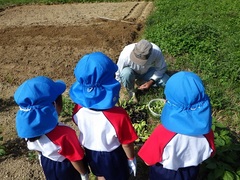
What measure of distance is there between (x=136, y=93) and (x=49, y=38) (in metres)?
3.08

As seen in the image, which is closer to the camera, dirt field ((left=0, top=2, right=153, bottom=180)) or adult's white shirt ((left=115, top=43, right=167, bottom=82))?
dirt field ((left=0, top=2, right=153, bottom=180))

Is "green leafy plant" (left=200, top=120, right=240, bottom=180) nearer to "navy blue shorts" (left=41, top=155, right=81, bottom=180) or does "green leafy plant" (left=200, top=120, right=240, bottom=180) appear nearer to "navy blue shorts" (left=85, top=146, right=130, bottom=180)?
"navy blue shorts" (left=85, top=146, right=130, bottom=180)

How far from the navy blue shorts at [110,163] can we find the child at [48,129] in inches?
4.4

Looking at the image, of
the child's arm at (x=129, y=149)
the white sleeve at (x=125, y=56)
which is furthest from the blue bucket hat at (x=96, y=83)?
the white sleeve at (x=125, y=56)

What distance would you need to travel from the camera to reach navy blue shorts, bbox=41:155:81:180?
257cm

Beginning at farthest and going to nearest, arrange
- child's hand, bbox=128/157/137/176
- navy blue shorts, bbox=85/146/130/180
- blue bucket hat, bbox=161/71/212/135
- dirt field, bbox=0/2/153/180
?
1. dirt field, bbox=0/2/153/180
2. child's hand, bbox=128/157/137/176
3. navy blue shorts, bbox=85/146/130/180
4. blue bucket hat, bbox=161/71/212/135

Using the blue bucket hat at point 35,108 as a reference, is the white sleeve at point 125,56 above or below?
below

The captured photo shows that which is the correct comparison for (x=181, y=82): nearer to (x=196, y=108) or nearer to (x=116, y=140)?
(x=196, y=108)

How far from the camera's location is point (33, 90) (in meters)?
2.17

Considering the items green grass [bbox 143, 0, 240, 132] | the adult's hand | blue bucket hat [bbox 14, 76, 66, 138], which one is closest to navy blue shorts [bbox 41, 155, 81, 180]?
blue bucket hat [bbox 14, 76, 66, 138]

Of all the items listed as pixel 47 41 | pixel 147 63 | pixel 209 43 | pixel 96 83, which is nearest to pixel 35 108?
pixel 96 83

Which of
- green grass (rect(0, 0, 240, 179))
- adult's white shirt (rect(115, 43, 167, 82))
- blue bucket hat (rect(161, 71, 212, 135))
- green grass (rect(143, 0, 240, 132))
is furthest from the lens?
green grass (rect(143, 0, 240, 132))

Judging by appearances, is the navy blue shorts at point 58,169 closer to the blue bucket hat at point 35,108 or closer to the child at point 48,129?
the child at point 48,129

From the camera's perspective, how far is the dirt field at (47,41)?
153 inches
